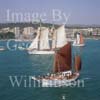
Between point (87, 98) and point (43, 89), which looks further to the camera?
point (43, 89)

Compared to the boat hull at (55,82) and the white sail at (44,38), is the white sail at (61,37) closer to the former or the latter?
the boat hull at (55,82)

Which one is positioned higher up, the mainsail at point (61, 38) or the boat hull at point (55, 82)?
the mainsail at point (61, 38)

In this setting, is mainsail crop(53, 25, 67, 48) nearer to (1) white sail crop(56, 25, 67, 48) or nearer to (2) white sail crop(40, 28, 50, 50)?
(1) white sail crop(56, 25, 67, 48)

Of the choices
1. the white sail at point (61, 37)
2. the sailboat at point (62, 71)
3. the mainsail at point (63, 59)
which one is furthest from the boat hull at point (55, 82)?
the white sail at point (61, 37)

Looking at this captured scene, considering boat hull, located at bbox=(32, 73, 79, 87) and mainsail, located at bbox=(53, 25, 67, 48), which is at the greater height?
mainsail, located at bbox=(53, 25, 67, 48)

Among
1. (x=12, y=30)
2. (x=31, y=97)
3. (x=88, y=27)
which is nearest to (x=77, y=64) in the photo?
(x=31, y=97)

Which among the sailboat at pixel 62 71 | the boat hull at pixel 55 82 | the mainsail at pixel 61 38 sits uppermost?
the mainsail at pixel 61 38

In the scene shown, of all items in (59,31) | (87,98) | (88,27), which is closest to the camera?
(87,98)

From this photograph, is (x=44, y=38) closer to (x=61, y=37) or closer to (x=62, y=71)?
(x=61, y=37)

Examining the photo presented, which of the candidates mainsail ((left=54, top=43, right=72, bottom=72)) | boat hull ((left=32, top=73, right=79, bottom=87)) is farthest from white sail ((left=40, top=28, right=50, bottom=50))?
boat hull ((left=32, top=73, right=79, bottom=87))

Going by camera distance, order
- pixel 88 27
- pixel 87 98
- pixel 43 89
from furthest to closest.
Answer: pixel 88 27 < pixel 43 89 < pixel 87 98

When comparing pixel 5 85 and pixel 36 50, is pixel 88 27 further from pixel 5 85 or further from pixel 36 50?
pixel 5 85
